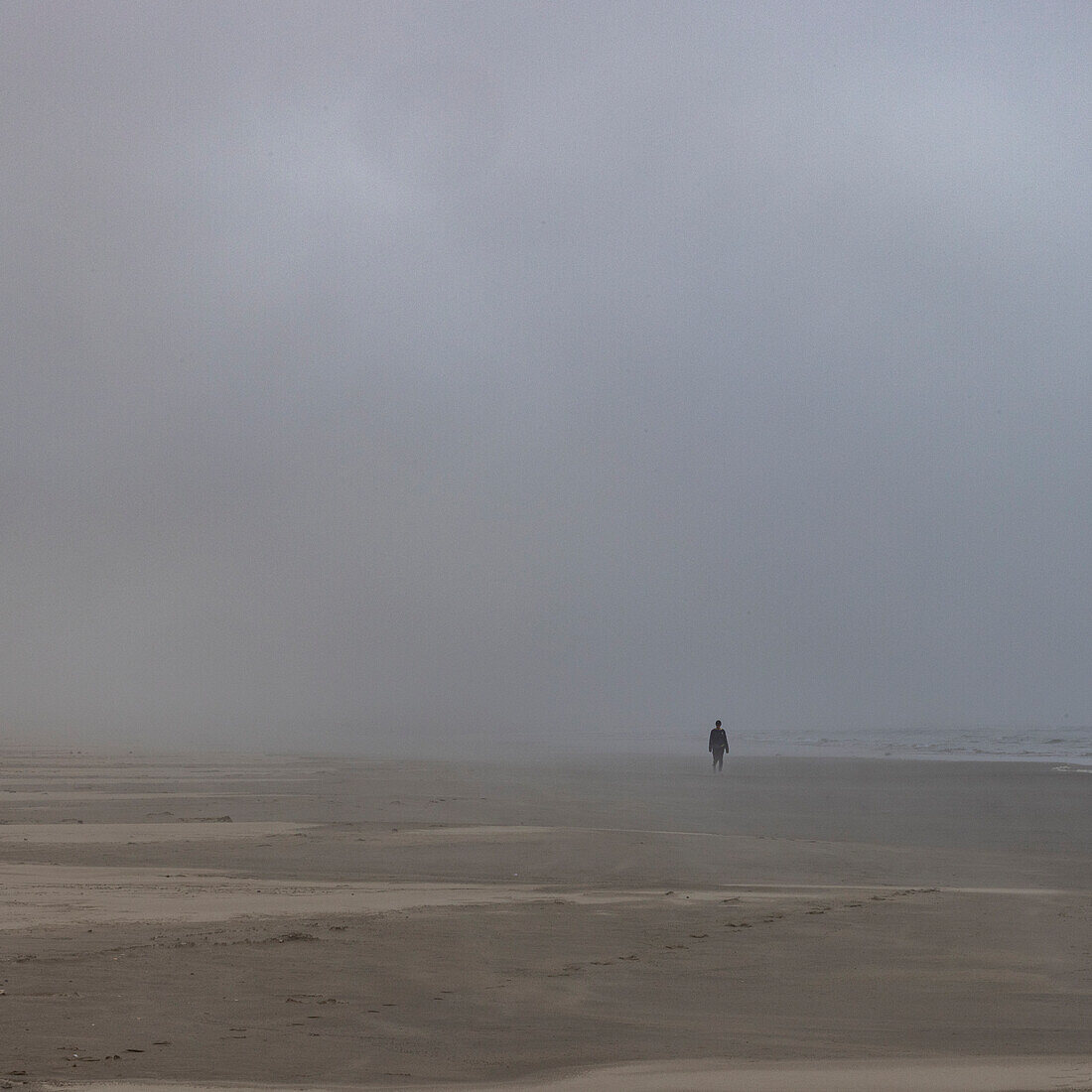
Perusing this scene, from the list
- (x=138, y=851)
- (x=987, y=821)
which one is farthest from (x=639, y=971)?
(x=987, y=821)

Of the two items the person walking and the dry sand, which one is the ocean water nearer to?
the person walking

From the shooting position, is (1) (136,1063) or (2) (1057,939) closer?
(1) (136,1063)

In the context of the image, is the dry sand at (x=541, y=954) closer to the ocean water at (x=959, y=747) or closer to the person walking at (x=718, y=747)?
the person walking at (x=718, y=747)

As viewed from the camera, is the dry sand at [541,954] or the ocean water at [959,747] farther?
the ocean water at [959,747]

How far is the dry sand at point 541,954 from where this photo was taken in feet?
21.4

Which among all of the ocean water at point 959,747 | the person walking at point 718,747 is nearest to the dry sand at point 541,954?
the person walking at point 718,747

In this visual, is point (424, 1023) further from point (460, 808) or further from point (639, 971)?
point (460, 808)

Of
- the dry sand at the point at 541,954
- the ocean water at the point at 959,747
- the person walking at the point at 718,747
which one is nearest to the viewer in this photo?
the dry sand at the point at 541,954

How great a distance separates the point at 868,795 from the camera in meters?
28.1

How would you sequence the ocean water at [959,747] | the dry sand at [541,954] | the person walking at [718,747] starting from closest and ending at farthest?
1. the dry sand at [541,954]
2. the person walking at [718,747]
3. the ocean water at [959,747]

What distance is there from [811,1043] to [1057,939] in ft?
13.4

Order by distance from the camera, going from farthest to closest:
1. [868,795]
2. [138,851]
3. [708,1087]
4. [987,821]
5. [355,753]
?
[355,753] < [868,795] < [987,821] < [138,851] < [708,1087]

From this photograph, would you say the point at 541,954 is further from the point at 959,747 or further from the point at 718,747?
the point at 959,747

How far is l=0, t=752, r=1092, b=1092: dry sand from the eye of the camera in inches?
257
